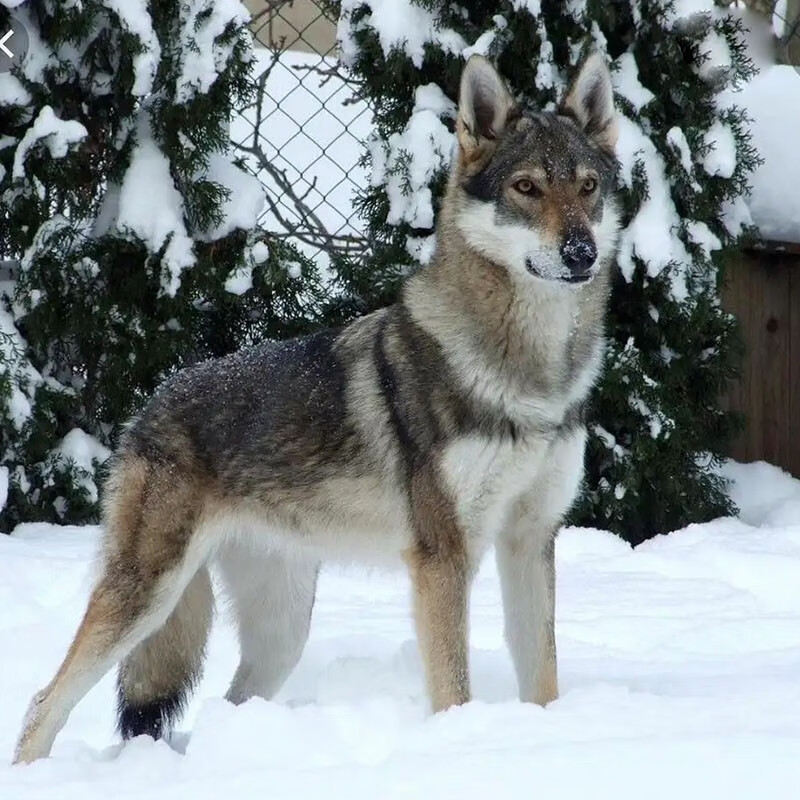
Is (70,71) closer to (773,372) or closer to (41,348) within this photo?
(41,348)

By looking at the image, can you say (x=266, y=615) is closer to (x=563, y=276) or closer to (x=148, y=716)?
(x=148, y=716)

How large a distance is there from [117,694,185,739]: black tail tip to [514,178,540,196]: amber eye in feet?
5.29

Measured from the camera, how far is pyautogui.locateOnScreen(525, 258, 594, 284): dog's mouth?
3309mm

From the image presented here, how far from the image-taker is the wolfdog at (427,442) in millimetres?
3344

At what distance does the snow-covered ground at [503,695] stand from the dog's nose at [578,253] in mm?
989

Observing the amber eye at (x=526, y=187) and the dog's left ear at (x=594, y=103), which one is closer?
the amber eye at (x=526, y=187)

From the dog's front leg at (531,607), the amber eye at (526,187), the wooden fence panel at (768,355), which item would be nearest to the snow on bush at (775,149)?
the wooden fence panel at (768,355)

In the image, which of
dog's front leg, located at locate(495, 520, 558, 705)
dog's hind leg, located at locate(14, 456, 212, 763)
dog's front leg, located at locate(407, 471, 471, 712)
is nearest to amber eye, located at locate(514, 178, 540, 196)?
dog's front leg, located at locate(407, 471, 471, 712)

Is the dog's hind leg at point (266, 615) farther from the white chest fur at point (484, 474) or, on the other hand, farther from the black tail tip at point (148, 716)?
the white chest fur at point (484, 474)

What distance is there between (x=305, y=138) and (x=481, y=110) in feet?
14.9

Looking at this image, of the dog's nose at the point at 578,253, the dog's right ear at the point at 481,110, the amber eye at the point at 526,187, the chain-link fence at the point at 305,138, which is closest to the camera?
the dog's nose at the point at 578,253

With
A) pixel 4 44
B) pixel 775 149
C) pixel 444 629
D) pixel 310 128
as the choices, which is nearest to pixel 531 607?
pixel 444 629

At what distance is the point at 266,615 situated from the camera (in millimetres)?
3891

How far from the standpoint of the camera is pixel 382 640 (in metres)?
4.23
